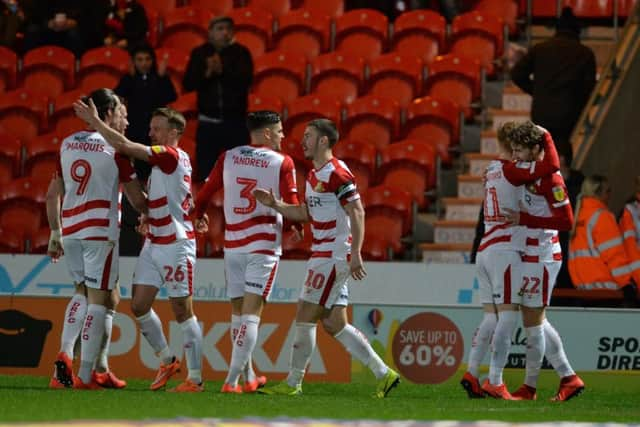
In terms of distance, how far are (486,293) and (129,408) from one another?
2.98 meters

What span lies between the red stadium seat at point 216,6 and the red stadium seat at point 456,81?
A: 3109 mm

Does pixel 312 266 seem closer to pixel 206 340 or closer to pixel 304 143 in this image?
pixel 304 143

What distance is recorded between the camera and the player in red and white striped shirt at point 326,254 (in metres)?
10.3

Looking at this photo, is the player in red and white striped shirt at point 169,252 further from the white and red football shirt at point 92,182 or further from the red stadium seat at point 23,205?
the red stadium seat at point 23,205

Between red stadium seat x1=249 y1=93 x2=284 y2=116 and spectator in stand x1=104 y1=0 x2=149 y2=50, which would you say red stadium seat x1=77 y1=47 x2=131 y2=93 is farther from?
red stadium seat x1=249 y1=93 x2=284 y2=116

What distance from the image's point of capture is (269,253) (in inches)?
411

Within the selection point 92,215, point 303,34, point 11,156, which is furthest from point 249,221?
point 303,34

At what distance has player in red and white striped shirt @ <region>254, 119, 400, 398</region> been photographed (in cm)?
1029

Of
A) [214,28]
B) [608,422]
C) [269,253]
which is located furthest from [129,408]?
[214,28]

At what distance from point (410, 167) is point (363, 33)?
2.76 metres

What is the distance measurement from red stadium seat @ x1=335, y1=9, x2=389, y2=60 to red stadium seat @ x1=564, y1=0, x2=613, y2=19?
7.96ft

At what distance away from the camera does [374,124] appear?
16.4 meters

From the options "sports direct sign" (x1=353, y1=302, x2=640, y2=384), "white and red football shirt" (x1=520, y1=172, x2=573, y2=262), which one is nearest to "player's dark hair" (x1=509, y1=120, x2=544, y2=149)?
"white and red football shirt" (x1=520, y1=172, x2=573, y2=262)

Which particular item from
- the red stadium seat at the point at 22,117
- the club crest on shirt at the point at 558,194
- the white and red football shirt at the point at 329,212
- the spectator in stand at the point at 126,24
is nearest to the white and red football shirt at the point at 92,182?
the white and red football shirt at the point at 329,212
